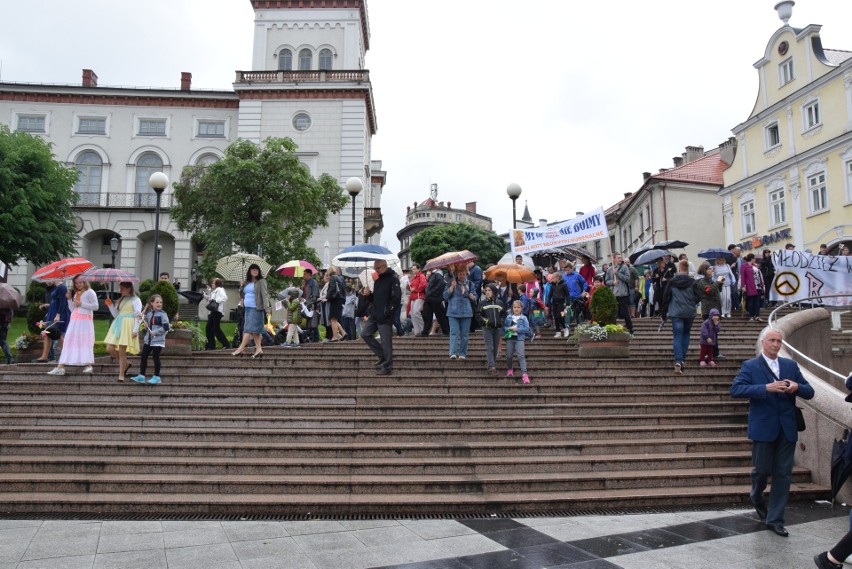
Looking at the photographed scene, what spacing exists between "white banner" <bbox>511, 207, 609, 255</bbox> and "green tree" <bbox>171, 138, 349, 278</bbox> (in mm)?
13694

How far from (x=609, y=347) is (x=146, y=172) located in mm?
37034

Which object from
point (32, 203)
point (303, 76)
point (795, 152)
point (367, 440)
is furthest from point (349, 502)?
point (303, 76)

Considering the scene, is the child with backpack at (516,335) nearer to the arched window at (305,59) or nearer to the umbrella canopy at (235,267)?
the umbrella canopy at (235,267)

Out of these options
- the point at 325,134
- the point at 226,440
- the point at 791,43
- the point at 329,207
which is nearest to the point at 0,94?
the point at 325,134

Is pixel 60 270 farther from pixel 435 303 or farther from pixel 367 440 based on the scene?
pixel 367 440

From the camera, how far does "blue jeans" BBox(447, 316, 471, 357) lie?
1274 cm

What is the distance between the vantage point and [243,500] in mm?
7062

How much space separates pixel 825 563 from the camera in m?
4.93

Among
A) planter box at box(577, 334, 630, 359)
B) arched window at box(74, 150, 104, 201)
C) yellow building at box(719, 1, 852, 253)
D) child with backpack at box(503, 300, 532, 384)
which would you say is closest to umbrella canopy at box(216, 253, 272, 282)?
child with backpack at box(503, 300, 532, 384)

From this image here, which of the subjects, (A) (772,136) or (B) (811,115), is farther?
(A) (772,136)

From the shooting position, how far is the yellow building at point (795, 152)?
1125 inches

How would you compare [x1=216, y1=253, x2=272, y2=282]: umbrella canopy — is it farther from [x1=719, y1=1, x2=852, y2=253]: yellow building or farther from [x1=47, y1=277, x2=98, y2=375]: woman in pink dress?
[x1=719, y1=1, x2=852, y2=253]: yellow building

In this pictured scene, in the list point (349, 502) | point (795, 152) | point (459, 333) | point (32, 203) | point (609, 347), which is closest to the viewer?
point (349, 502)

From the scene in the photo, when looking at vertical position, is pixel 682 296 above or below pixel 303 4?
below
